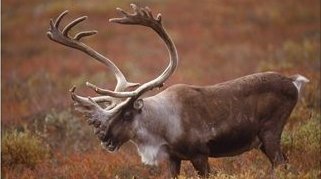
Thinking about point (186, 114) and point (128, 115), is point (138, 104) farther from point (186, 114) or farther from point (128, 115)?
point (186, 114)

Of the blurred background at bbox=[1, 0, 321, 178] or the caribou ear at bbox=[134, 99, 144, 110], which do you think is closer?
the caribou ear at bbox=[134, 99, 144, 110]

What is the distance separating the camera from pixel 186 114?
7.39 metres

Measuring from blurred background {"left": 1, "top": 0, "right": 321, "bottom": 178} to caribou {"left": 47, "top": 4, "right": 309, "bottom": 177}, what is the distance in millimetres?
354

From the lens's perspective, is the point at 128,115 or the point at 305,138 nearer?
the point at 128,115

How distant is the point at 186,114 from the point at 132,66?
12.2 m

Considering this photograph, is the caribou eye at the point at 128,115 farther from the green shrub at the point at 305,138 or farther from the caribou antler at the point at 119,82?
the green shrub at the point at 305,138

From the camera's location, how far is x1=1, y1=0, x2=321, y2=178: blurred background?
9.12m

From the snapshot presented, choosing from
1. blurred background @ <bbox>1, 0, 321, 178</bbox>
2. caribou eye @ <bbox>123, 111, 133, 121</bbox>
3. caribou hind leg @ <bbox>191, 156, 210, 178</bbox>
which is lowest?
blurred background @ <bbox>1, 0, 321, 178</bbox>

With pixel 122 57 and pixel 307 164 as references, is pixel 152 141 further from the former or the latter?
pixel 122 57

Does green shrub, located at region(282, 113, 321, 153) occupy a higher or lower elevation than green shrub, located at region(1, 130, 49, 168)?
higher

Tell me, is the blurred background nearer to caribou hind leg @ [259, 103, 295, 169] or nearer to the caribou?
caribou hind leg @ [259, 103, 295, 169]

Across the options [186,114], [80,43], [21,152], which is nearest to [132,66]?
[21,152]

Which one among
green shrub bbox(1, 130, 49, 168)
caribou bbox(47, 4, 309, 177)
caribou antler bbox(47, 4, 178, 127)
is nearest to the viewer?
caribou antler bbox(47, 4, 178, 127)

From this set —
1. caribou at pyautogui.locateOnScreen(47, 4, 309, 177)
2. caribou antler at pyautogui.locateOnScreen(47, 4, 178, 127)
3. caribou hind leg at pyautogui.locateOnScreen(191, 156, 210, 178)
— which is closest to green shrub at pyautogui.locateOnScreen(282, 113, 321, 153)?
caribou at pyautogui.locateOnScreen(47, 4, 309, 177)
